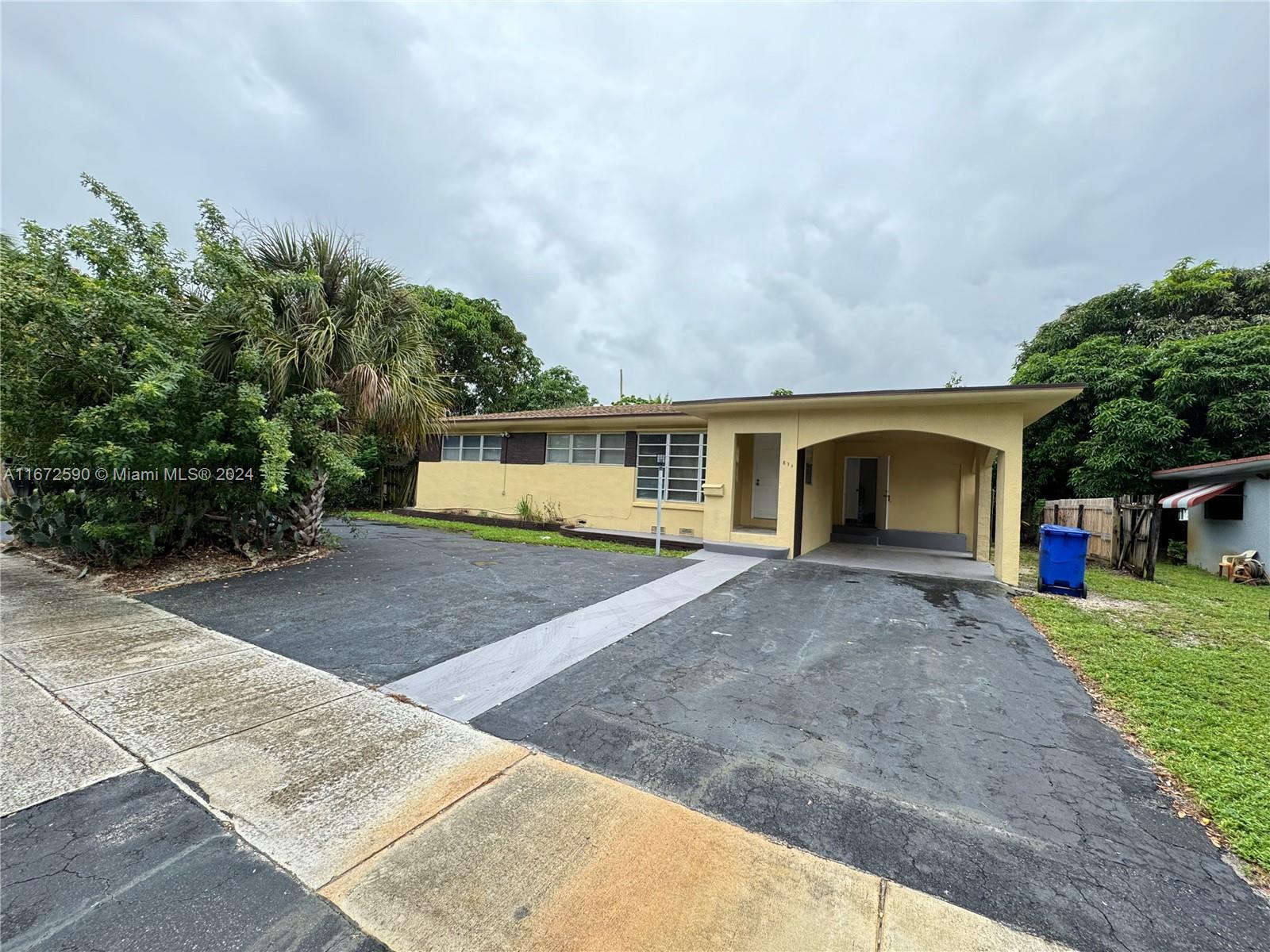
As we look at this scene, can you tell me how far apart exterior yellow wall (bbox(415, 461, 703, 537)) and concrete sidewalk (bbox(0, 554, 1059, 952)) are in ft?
30.1

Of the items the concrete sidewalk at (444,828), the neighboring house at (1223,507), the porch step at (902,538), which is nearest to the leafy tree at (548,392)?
the porch step at (902,538)

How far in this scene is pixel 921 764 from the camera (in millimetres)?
2900

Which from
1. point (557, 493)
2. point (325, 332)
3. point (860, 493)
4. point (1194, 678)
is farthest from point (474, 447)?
point (1194, 678)

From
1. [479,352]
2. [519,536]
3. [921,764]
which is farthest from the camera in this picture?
[479,352]

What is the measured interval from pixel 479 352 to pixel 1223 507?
25.8 m

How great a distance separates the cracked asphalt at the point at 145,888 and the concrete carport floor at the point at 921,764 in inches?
53.2

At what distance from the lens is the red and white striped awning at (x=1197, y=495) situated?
11.2 metres

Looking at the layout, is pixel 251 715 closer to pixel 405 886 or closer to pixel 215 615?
pixel 405 886

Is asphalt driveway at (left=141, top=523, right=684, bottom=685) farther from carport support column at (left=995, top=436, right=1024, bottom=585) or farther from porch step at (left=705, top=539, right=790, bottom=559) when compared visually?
carport support column at (left=995, top=436, right=1024, bottom=585)

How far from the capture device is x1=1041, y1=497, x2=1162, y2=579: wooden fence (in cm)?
970

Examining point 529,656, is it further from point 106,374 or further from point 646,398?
point 646,398

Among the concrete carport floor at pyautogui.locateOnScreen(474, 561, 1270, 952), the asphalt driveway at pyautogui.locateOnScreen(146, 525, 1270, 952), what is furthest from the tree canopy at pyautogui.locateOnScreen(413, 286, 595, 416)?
the concrete carport floor at pyautogui.locateOnScreen(474, 561, 1270, 952)

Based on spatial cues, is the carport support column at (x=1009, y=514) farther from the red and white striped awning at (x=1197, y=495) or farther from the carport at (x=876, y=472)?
the red and white striped awning at (x=1197, y=495)

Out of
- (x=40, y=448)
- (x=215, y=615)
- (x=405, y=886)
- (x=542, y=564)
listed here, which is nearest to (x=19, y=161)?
(x=40, y=448)
